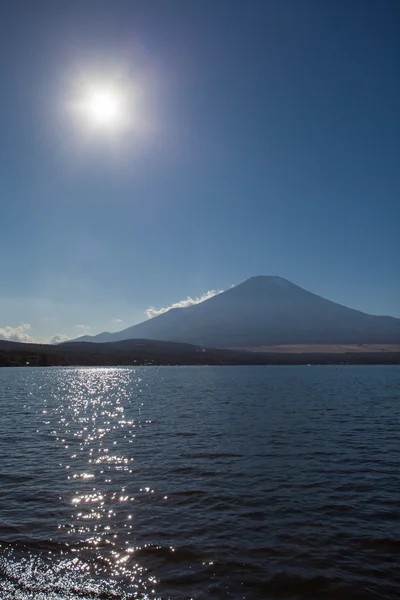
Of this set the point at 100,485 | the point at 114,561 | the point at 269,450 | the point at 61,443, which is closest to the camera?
the point at 114,561

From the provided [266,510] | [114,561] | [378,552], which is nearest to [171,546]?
[114,561]

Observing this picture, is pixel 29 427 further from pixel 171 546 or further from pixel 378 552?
pixel 378 552

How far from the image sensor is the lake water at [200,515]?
429 inches

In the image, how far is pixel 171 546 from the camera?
12727mm

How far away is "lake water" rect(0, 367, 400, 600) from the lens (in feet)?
35.7

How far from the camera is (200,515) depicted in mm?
15352

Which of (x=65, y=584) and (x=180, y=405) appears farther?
(x=180, y=405)

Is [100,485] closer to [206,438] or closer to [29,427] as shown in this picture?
[206,438]

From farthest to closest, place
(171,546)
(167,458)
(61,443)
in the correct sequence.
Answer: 1. (61,443)
2. (167,458)
3. (171,546)

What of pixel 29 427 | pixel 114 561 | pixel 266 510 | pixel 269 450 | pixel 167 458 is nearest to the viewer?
pixel 114 561

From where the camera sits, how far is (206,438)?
30141 mm

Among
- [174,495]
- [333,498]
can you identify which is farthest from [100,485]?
[333,498]

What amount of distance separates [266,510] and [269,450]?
34.6ft

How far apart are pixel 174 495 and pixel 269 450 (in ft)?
33.8
